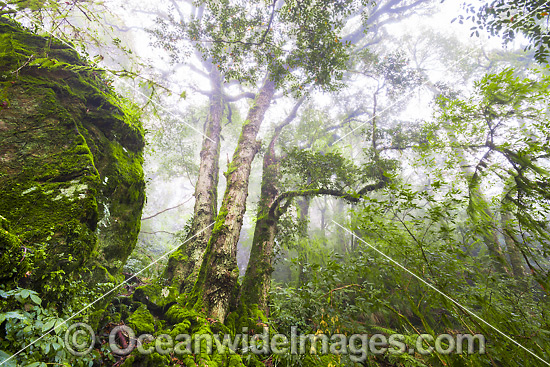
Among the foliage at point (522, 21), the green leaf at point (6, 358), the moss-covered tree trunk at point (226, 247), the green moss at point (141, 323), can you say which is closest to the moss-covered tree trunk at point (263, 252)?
the moss-covered tree trunk at point (226, 247)

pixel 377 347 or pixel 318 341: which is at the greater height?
pixel 318 341

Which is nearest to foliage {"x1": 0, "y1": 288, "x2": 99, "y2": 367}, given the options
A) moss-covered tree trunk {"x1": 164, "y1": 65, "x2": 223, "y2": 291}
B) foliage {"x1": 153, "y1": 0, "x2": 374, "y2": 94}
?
moss-covered tree trunk {"x1": 164, "y1": 65, "x2": 223, "y2": 291}

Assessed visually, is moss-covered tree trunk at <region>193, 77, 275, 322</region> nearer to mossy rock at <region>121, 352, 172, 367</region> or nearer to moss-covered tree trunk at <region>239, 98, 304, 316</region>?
moss-covered tree trunk at <region>239, 98, 304, 316</region>

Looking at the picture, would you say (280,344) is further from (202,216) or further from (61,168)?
(202,216)

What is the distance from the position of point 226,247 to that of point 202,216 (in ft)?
6.07

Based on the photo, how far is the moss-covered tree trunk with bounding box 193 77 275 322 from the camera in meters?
3.29

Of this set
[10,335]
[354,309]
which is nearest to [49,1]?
[10,335]

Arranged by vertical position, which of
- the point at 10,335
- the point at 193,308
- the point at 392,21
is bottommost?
the point at 193,308

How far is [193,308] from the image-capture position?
3.13 metres

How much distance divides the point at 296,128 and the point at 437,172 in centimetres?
872

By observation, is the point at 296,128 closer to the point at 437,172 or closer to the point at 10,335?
the point at 437,172

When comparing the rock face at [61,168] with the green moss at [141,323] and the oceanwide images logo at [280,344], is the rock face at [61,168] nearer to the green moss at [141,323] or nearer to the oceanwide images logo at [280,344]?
the green moss at [141,323]

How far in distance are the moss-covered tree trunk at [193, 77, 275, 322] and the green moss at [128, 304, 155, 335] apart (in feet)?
2.22

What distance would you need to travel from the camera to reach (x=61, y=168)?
203cm
